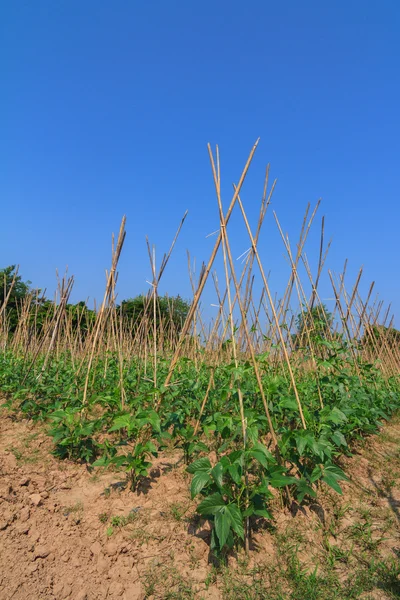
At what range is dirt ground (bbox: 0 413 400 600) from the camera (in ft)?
6.41

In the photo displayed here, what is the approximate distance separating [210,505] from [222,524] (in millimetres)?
117

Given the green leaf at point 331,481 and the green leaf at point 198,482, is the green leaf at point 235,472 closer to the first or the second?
the green leaf at point 198,482

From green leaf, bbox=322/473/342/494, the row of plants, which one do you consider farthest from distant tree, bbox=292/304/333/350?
green leaf, bbox=322/473/342/494

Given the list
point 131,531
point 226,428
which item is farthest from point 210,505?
point 131,531

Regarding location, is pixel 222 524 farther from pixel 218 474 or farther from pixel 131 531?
pixel 131 531

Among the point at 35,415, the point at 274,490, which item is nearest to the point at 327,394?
the point at 274,490

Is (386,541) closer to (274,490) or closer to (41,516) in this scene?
(274,490)

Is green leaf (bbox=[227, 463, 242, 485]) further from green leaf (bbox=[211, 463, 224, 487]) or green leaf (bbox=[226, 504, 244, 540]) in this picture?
green leaf (bbox=[226, 504, 244, 540])

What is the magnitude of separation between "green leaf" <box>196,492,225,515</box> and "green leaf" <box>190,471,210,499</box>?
69mm

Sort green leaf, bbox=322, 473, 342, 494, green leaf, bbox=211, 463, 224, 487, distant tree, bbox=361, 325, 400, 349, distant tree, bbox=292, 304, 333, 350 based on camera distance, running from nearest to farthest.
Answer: green leaf, bbox=211, 463, 224, 487 → green leaf, bbox=322, 473, 342, 494 → distant tree, bbox=292, 304, 333, 350 → distant tree, bbox=361, 325, 400, 349

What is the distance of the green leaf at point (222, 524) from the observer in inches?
68.7

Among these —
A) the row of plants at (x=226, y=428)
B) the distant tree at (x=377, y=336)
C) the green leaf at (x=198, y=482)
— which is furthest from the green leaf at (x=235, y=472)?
the distant tree at (x=377, y=336)

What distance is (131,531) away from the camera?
2.29m

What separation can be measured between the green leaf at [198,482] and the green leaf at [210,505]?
69mm
